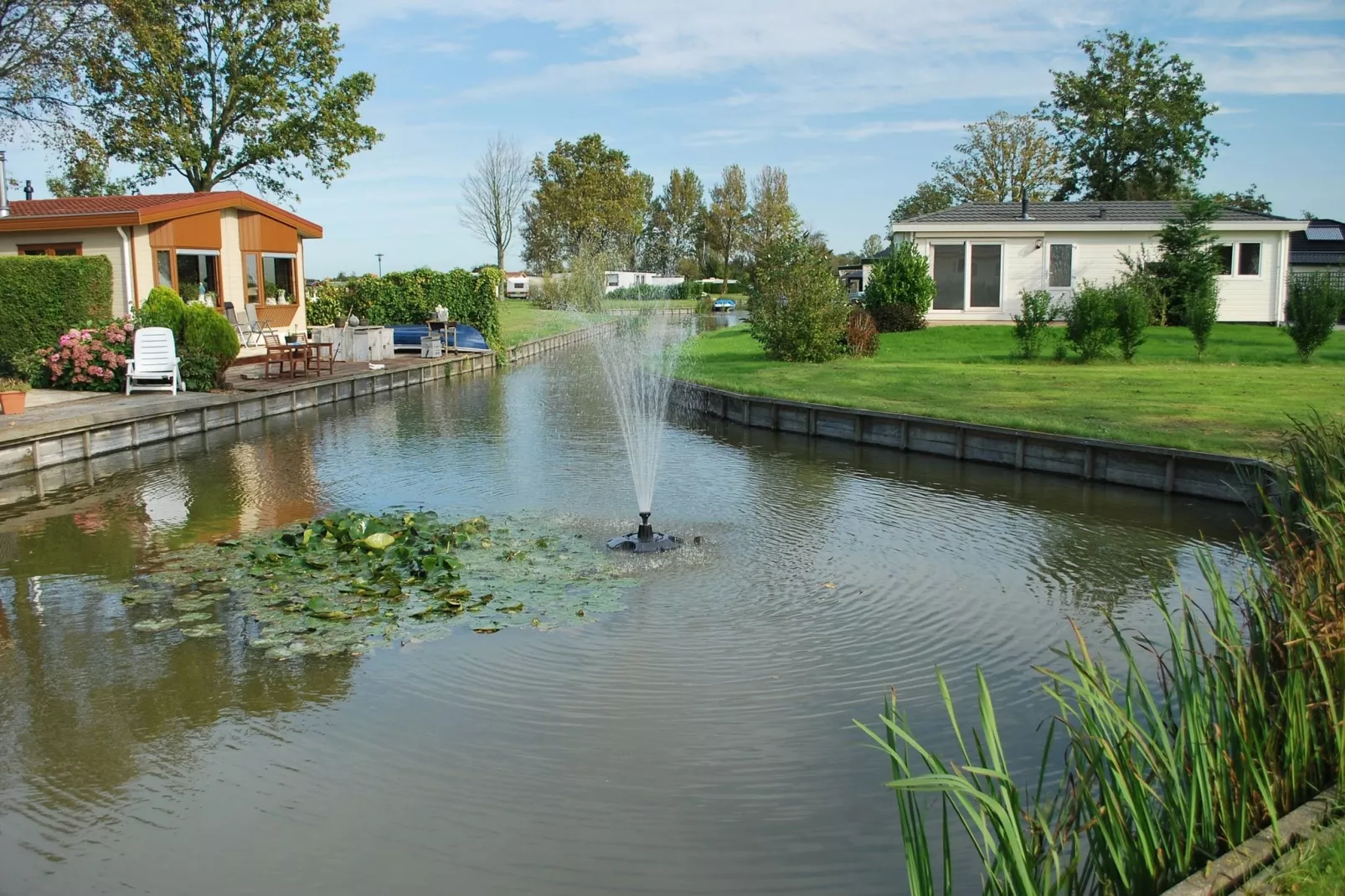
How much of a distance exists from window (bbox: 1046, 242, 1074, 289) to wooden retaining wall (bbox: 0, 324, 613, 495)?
58.8 ft

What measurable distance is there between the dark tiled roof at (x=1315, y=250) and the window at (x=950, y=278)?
76.5ft

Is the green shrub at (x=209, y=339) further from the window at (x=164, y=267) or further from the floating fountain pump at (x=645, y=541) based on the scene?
the floating fountain pump at (x=645, y=541)

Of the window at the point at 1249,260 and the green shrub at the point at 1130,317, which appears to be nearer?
the green shrub at the point at 1130,317

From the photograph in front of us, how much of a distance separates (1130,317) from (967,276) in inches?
393

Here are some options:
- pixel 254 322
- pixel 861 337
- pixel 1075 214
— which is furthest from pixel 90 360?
pixel 1075 214

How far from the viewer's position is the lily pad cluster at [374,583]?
7402mm

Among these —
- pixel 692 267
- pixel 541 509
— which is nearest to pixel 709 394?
pixel 541 509

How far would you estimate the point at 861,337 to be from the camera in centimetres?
2456

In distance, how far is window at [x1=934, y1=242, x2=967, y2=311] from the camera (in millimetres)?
30625

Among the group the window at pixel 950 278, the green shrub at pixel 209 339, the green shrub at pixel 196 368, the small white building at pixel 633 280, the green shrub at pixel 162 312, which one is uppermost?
the small white building at pixel 633 280

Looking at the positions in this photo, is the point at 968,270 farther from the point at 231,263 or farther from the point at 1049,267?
the point at 231,263

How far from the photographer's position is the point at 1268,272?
30031 mm

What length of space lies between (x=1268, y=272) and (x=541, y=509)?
26.5m

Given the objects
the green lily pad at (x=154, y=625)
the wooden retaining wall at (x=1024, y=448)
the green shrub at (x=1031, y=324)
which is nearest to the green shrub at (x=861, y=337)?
the green shrub at (x=1031, y=324)
